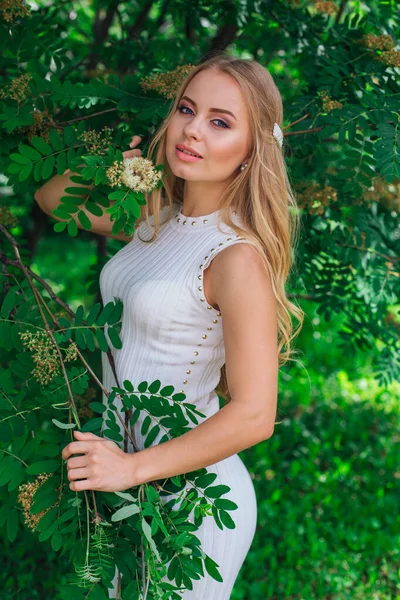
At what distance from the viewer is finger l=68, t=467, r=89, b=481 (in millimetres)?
1437

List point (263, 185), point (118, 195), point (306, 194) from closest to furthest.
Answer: point (118, 195)
point (263, 185)
point (306, 194)

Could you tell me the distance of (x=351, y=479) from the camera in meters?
4.20

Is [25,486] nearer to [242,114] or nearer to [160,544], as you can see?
[160,544]

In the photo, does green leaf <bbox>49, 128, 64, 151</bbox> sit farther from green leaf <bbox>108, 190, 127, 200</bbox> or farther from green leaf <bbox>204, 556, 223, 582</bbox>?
green leaf <bbox>204, 556, 223, 582</bbox>

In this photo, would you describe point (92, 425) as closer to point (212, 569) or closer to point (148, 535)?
point (148, 535)

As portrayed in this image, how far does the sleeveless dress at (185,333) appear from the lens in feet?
5.60

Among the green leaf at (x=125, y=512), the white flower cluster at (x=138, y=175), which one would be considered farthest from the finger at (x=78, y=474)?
the white flower cluster at (x=138, y=175)

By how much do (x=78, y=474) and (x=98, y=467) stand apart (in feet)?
0.15

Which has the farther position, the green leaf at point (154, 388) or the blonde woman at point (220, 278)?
the green leaf at point (154, 388)

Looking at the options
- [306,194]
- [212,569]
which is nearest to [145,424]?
[212,569]

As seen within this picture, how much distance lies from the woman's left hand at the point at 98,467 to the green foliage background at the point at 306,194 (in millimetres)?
248

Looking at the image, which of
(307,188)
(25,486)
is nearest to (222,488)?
(25,486)

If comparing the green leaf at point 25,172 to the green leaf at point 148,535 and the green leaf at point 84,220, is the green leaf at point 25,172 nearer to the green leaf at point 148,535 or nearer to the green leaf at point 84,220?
the green leaf at point 84,220

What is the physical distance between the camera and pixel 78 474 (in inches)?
56.6
